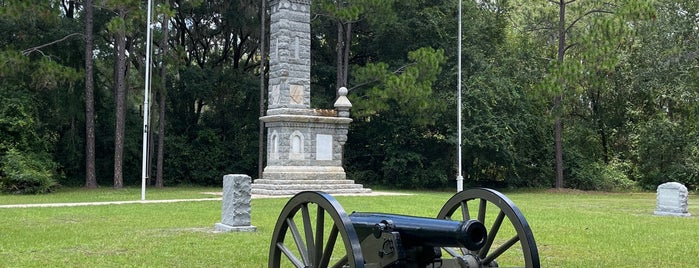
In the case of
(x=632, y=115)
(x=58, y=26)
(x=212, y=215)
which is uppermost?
(x=58, y=26)

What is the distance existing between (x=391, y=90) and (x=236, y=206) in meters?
15.0

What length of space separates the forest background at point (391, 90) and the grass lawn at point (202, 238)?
10.3m

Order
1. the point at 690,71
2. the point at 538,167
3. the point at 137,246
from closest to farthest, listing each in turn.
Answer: the point at 137,246, the point at 690,71, the point at 538,167

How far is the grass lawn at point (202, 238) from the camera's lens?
8070 millimetres

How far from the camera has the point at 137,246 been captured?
910cm

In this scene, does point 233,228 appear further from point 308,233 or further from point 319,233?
point 319,233

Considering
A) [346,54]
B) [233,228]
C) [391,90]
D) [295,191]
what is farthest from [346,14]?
[233,228]

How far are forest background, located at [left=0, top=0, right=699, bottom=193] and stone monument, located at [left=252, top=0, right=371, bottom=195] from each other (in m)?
Result: 2.67

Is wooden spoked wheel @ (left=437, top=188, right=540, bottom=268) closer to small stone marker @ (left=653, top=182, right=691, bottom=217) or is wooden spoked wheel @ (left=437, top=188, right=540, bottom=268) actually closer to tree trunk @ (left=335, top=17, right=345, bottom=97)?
small stone marker @ (left=653, top=182, right=691, bottom=217)

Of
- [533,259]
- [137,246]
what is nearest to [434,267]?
[533,259]

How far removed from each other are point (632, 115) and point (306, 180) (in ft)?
57.0

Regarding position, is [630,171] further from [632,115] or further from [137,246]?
[137,246]

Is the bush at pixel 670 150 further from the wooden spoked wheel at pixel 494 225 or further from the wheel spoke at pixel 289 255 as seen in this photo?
the wheel spoke at pixel 289 255

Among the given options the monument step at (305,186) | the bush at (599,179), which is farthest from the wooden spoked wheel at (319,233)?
the bush at (599,179)
